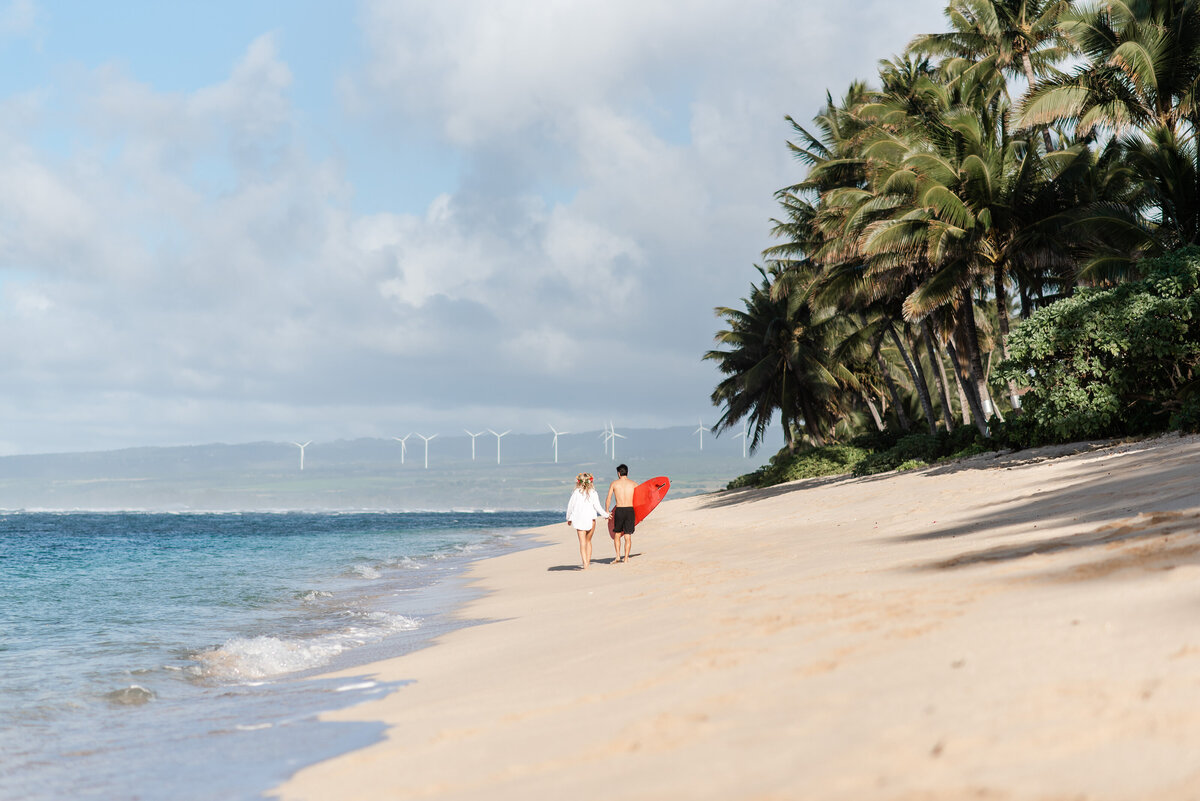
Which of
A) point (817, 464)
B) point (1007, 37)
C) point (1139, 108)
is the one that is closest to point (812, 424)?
point (817, 464)

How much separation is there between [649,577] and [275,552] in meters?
23.1

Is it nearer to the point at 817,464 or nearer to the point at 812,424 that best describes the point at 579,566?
the point at 817,464

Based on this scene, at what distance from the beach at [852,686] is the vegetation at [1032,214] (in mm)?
9681

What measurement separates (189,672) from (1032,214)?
75.0 ft

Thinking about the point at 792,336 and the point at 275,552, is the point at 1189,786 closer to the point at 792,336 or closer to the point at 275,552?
the point at 275,552

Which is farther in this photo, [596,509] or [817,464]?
[817,464]

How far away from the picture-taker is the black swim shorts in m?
14.7

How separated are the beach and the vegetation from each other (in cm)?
968

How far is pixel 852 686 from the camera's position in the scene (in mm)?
3863

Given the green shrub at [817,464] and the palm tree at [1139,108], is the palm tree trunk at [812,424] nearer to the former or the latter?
the green shrub at [817,464]

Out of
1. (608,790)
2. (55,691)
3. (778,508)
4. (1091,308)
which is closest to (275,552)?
(778,508)

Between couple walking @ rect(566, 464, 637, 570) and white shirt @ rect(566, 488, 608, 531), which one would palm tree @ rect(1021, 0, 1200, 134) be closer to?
couple walking @ rect(566, 464, 637, 570)

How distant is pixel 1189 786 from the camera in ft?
8.06

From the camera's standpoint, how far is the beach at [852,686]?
287 cm
